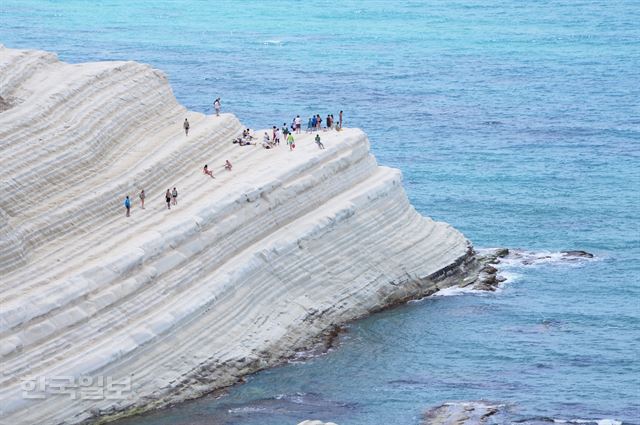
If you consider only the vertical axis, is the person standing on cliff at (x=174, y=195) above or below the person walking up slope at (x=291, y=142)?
below

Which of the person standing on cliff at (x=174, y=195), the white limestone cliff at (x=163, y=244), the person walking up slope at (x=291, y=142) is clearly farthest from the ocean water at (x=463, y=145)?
the person walking up slope at (x=291, y=142)

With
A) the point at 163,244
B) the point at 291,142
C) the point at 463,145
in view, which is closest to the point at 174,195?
the point at 163,244

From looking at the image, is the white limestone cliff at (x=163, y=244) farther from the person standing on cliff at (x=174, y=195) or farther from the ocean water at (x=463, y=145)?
the ocean water at (x=463, y=145)

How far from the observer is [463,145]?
11356cm

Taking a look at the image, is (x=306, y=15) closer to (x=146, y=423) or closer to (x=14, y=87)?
(x=14, y=87)

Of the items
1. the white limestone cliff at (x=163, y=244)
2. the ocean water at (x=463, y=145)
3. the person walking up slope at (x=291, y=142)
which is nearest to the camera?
the white limestone cliff at (x=163, y=244)

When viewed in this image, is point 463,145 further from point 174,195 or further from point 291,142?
point 174,195

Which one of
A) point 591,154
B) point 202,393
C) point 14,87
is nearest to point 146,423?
point 202,393

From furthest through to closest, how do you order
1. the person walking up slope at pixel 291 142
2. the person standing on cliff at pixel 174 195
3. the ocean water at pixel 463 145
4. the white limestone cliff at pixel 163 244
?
the person walking up slope at pixel 291 142
the person standing on cliff at pixel 174 195
the ocean water at pixel 463 145
the white limestone cliff at pixel 163 244

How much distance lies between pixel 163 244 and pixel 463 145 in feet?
148

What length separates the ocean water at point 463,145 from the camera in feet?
233

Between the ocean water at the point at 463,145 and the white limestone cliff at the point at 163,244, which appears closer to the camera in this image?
the white limestone cliff at the point at 163,244

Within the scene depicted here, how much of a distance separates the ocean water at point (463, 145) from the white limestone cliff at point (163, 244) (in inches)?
76.7

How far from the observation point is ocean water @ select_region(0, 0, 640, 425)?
233ft
